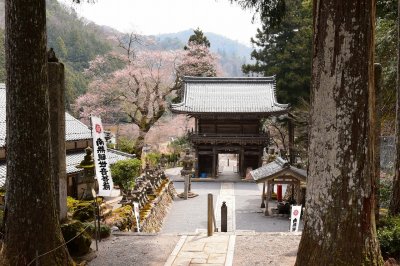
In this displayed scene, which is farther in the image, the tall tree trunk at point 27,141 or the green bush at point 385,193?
the green bush at point 385,193

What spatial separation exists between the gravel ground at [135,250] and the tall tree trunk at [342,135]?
348cm

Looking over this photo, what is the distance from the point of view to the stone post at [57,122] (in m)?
6.91

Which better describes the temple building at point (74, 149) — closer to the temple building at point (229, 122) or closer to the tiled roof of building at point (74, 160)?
the tiled roof of building at point (74, 160)

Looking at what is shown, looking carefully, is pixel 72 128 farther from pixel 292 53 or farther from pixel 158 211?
pixel 292 53

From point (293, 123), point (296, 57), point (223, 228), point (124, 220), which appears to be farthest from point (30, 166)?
point (296, 57)

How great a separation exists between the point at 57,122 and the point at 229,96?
2220 cm

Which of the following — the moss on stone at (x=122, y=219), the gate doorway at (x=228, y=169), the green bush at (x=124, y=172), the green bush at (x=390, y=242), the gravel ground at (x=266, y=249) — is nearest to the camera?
the green bush at (x=390, y=242)

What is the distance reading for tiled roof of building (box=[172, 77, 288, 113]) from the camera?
26484mm

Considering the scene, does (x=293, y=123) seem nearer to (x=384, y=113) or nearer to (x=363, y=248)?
(x=384, y=113)

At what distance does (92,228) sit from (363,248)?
230 inches

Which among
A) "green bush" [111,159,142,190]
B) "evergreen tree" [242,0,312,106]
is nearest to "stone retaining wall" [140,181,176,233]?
"green bush" [111,159,142,190]

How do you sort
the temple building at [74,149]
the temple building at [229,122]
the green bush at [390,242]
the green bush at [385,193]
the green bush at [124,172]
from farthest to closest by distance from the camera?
the temple building at [229,122] → the green bush at [124,172] → the temple building at [74,149] → the green bush at [385,193] → the green bush at [390,242]

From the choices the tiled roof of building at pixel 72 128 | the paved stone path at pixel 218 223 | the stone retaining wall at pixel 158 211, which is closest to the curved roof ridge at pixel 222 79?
the paved stone path at pixel 218 223

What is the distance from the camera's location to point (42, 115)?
5.27m
